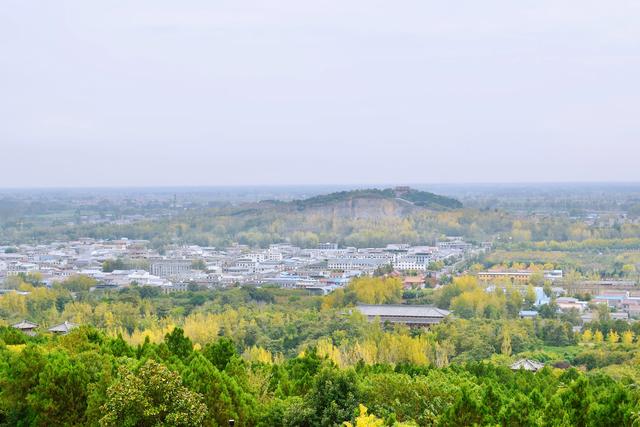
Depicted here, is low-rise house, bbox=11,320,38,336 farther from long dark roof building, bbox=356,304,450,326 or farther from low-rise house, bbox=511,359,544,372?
low-rise house, bbox=511,359,544,372

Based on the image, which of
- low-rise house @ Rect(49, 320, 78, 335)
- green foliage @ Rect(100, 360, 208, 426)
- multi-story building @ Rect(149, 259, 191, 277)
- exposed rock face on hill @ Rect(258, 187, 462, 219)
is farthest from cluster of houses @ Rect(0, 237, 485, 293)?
green foliage @ Rect(100, 360, 208, 426)

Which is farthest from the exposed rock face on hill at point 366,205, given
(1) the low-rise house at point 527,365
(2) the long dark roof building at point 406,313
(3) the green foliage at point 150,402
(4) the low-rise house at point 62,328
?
(3) the green foliage at point 150,402

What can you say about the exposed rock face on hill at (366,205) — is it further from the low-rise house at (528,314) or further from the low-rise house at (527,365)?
the low-rise house at (527,365)

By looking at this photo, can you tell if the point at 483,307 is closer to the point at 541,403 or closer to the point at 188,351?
the point at 188,351

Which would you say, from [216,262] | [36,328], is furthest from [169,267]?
[36,328]

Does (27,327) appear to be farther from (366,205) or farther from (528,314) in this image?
(366,205)
